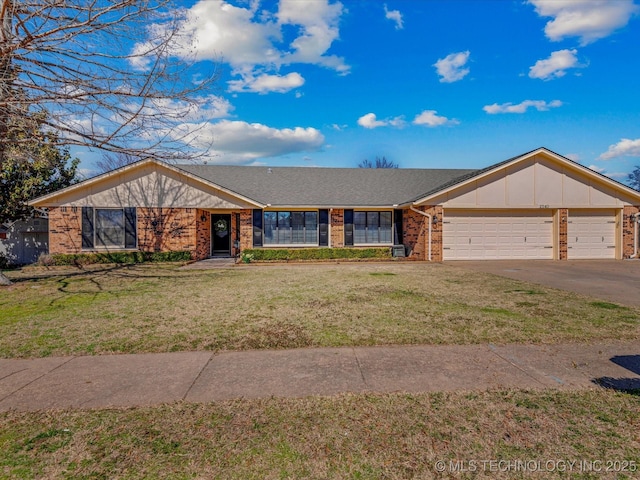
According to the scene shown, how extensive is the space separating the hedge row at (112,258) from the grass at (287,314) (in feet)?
16.7

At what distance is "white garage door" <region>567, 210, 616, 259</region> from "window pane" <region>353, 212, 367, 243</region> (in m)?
10.2

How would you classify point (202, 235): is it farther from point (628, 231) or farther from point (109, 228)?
point (628, 231)

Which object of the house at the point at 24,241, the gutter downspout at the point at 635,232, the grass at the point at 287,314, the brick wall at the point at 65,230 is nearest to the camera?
the grass at the point at 287,314

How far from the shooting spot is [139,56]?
7.49 meters

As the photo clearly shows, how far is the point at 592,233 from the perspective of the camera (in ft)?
57.5

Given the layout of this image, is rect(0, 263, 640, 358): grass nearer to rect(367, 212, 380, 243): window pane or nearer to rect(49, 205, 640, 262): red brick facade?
rect(49, 205, 640, 262): red brick facade

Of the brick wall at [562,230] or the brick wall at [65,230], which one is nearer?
the brick wall at [65,230]

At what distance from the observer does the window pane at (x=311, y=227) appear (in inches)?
758

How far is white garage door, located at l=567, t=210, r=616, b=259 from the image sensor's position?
17.4 metres

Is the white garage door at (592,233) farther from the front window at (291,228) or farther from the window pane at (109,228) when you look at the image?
the window pane at (109,228)

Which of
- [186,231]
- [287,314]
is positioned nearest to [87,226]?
[186,231]

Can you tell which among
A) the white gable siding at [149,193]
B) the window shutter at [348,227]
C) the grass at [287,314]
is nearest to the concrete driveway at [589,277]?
the grass at [287,314]

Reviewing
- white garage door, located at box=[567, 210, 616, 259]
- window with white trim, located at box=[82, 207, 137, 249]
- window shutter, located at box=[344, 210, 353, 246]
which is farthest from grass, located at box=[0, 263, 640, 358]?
white garage door, located at box=[567, 210, 616, 259]

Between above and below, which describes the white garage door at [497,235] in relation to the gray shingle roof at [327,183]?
below
